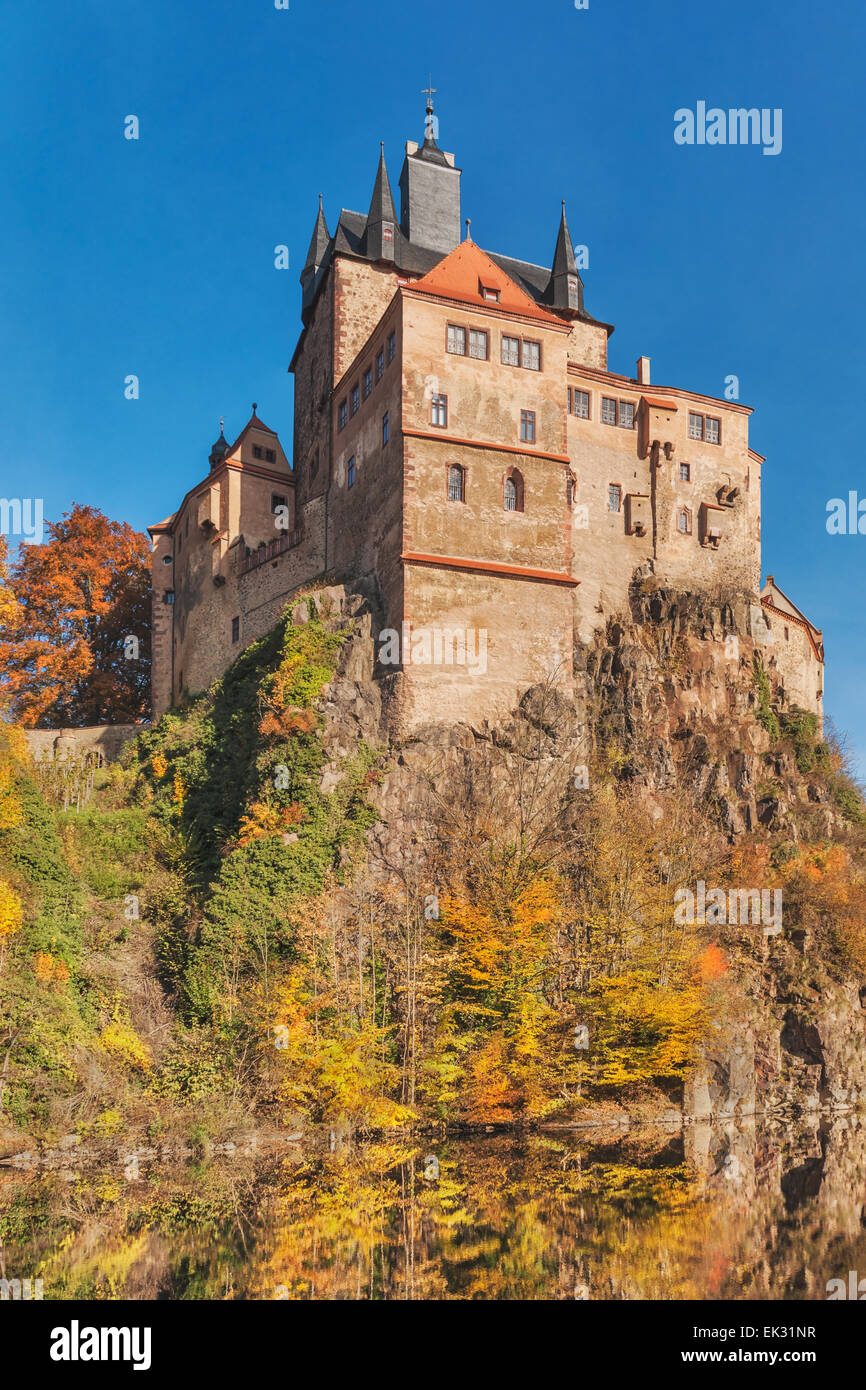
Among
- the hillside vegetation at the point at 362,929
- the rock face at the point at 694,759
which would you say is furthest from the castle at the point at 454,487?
the hillside vegetation at the point at 362,929

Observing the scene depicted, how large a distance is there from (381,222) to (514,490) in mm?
16395

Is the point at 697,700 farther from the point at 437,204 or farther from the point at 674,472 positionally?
the point at 437,204

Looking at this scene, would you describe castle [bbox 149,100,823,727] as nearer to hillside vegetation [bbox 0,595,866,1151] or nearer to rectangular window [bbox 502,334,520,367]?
rectangular window [bbox 502,334,520,367]

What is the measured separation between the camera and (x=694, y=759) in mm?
41719

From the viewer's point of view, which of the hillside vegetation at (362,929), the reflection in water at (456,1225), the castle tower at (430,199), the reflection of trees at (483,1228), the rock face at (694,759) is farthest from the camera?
the castle tower at (430,199)

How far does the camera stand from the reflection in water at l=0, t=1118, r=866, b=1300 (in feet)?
53.6

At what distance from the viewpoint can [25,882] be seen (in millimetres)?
30578

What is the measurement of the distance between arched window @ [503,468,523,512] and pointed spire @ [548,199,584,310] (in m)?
16.7

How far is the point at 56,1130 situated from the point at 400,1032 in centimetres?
839

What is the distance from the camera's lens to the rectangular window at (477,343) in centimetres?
4081

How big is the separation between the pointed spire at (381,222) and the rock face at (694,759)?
55.6 feet

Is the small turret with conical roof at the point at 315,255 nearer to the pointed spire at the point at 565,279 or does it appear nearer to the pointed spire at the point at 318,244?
the pointed spire at the point at 318,244

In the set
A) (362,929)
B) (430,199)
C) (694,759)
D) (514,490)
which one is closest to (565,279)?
(430,199)

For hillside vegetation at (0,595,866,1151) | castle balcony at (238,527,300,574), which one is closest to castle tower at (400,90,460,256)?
castle balcony at (238,527,300,574)
